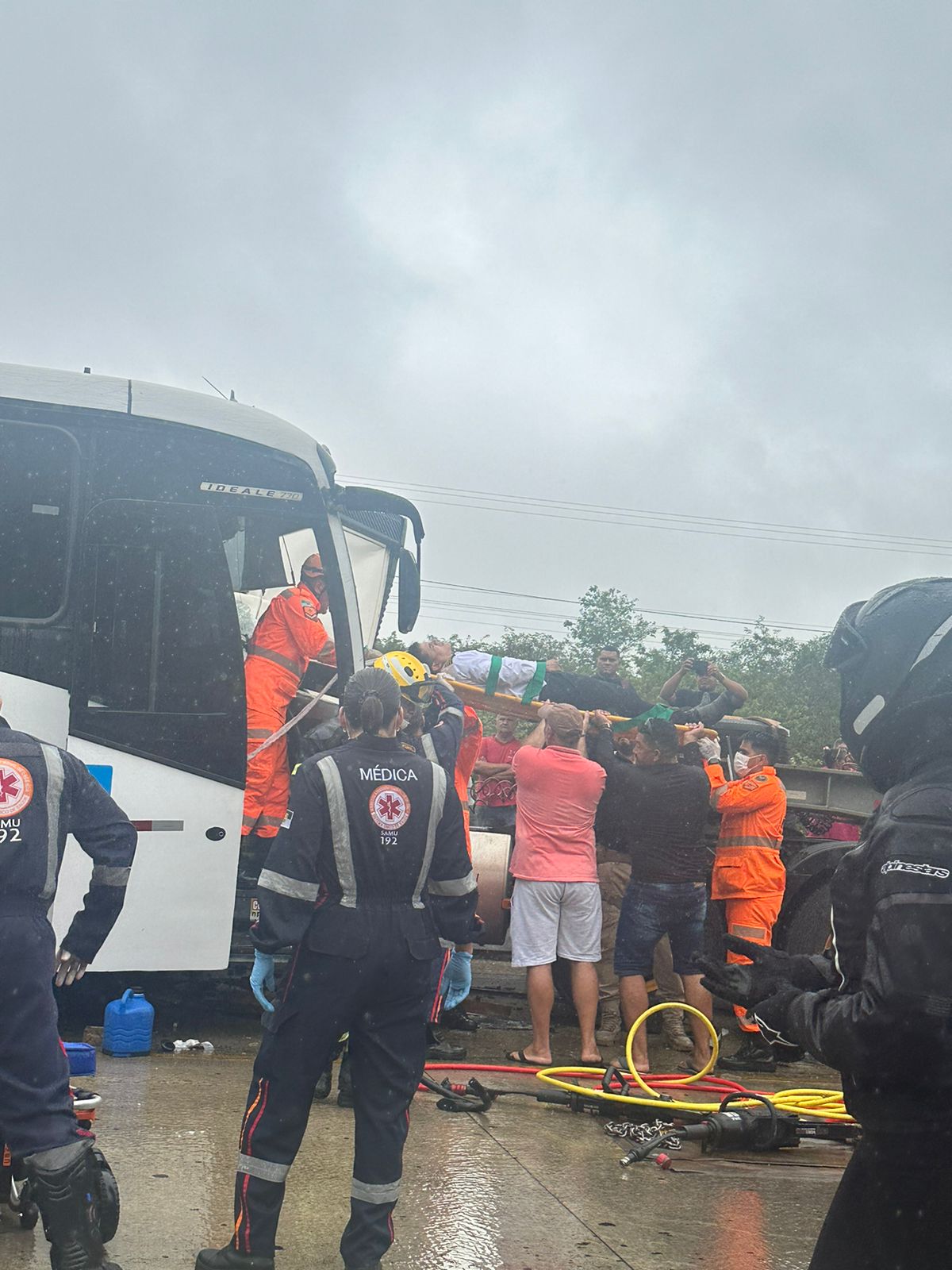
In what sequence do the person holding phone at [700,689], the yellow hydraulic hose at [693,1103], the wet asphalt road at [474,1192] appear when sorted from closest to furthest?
the wet asphalt road at [474,1192]
the yellow hydraulic hose at [693,1103]
the person holding phone at [700,689]

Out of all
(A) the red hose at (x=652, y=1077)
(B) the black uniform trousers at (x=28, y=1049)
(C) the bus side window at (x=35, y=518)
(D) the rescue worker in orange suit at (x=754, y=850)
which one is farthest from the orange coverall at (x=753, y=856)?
(B) the black uniform trousers at (x=28, y=1049)

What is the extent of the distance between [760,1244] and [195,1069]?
10.3 feet

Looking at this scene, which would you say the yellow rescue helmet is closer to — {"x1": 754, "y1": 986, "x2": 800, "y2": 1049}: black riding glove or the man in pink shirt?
the man in pink shirt

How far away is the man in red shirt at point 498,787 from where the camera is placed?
30.2ft

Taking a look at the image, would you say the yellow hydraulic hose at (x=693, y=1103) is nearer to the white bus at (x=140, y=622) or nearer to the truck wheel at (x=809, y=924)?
the white bus at (x=140, y=622)

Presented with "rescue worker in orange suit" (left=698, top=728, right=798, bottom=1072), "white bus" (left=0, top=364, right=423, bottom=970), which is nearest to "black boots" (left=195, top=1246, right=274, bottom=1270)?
"white bus" (left=0, top=364, right=423, bottom=970)

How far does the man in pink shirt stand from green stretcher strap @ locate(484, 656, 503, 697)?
36.2 inches

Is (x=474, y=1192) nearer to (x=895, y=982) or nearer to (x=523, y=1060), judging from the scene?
(x=523, y=1060)

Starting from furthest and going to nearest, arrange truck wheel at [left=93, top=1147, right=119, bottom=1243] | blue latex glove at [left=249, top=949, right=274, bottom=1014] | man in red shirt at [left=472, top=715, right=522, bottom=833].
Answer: man in red shirt at [left=472, top=715, right=522, bottom=833] → blue latex glove at [left=249, top=949, right=274, bottom=1014] → truck wheel at [left=93, top=1147, right=119, bottom=1243]

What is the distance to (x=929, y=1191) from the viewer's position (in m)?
2.32

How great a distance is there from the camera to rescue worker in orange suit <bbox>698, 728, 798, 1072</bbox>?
7.95 m

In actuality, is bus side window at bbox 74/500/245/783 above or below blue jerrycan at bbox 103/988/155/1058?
above

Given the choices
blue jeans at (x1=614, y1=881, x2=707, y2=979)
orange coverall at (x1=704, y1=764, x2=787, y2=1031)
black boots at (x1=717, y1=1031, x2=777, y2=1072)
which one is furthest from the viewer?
orange coverall at (x1=704, y1=764, x2=787, y2=1031)

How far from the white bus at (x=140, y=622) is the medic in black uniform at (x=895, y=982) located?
461cm
